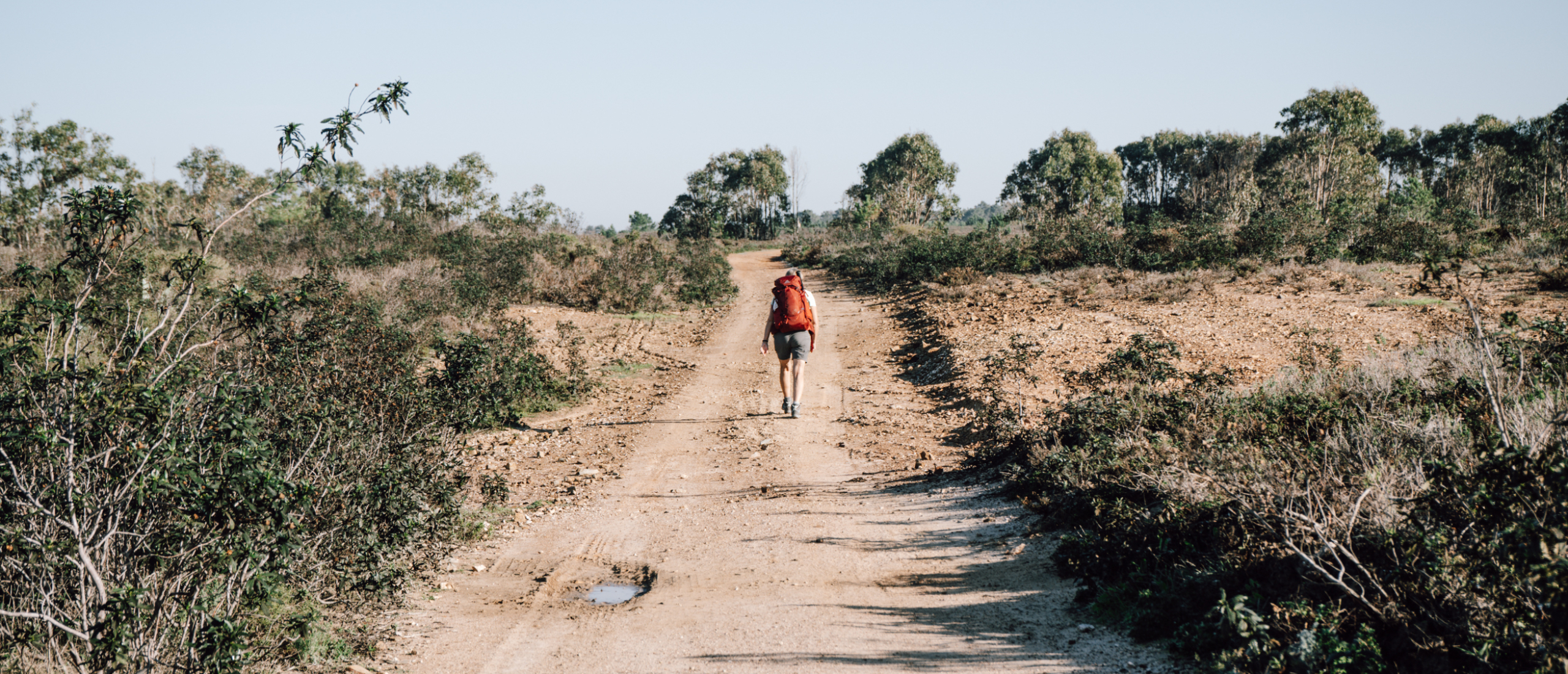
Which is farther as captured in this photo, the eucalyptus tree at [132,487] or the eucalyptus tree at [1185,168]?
the eucalyptus tree at [1185,168]

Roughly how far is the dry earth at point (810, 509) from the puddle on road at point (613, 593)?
0.08 metres

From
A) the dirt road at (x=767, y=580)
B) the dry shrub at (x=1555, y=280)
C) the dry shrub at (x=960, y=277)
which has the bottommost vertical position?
the dirt road at (x=767, y=580)

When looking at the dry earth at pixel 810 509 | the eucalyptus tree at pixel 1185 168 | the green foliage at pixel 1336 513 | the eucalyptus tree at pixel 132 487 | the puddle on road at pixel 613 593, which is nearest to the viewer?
the green foliage at pixel 1336 513

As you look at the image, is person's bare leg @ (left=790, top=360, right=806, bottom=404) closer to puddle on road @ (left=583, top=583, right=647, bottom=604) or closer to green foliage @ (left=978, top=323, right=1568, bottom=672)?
green foliage @ (left=978, top=323, right=1568, bottom=672)

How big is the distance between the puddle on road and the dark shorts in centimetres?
434

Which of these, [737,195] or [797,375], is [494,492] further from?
[737,195]

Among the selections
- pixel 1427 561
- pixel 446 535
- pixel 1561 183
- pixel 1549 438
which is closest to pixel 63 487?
pixel 446 535

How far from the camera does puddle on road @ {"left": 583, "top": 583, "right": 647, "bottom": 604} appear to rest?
16.4 feet

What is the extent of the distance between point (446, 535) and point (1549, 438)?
6.14 meters

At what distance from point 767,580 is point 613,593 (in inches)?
37.0

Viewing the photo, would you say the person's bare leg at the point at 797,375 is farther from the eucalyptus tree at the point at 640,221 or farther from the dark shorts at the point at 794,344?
the eucalyptus tree at the point at 640,221

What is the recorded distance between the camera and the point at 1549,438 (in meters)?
3.74

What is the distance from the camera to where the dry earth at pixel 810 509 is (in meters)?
4.18

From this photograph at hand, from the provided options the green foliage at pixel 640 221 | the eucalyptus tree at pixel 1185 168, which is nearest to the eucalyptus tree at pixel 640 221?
the green foliage at pixel 640 221
